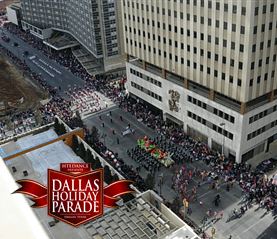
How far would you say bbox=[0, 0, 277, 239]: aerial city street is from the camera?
159ft

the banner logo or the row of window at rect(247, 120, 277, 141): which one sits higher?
the banner logo

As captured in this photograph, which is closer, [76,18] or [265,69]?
[265,69]

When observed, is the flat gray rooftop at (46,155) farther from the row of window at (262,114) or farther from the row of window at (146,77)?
the row of window at (262,114)

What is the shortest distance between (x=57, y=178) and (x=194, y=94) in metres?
42.8

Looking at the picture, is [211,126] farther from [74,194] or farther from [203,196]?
[74,194]

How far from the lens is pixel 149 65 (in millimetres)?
76250

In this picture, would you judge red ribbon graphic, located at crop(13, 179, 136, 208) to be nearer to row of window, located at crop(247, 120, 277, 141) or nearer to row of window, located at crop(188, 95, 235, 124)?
row of window, located at crop(188, 95, 235, 124)

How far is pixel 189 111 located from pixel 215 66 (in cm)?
1219

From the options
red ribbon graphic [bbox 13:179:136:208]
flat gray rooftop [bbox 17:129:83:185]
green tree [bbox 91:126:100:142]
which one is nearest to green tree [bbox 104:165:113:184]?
flat gray rooftop [bbox 17:129:83:185]

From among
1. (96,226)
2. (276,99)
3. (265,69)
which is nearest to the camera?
(96,226)

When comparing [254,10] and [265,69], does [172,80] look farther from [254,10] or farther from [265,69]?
[254,10]

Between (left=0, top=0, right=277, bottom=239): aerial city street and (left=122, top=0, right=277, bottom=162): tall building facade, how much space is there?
183mm

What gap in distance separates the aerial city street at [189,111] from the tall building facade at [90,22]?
63cm

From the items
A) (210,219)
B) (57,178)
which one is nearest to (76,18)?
(210,219)
